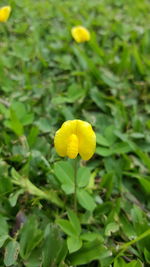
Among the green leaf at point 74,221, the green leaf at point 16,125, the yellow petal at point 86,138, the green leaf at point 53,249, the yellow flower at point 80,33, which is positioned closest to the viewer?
the yellow petal at point 86,138

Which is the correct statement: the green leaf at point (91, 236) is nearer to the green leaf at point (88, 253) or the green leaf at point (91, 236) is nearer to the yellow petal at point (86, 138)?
the green leaf at point (88, 253)

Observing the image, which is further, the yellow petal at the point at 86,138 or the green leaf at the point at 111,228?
the green leaf at the point at 111,228

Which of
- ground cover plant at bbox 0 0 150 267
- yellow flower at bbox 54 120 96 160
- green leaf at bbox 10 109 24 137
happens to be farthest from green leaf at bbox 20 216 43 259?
green leaf at bbox 10 109 24 137

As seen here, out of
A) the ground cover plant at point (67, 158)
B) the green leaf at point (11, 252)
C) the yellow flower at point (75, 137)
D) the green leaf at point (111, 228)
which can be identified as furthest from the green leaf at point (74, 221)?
the yellow flower at point (75, 137)

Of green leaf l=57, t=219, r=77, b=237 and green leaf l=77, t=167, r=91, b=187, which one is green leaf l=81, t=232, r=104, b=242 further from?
green leaf l=77, t=167, r=91, b=187

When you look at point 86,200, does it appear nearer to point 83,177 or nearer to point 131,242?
point 83,177

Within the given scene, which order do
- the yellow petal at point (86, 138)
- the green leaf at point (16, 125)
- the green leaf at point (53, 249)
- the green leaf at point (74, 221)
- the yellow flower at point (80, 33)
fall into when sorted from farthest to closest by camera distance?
the yellow flower at point (80, 33)
the green leaf at point (16, 125)
the green leaf at point (74, 221)
the green leaf at point (53, 249)
the yellow petal at point (86, 138)

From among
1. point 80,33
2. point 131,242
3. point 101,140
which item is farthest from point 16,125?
point 80,33

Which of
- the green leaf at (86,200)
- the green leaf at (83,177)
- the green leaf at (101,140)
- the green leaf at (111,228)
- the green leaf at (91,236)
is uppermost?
the green leaf at (83,177)
